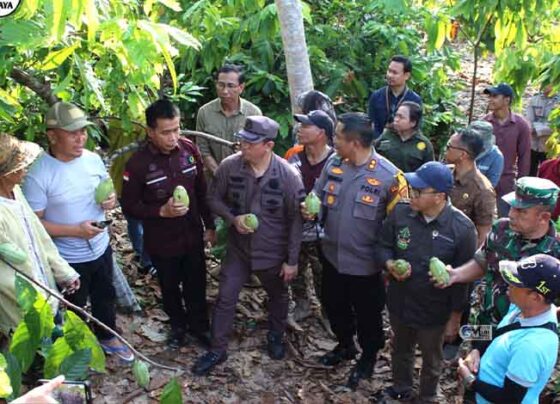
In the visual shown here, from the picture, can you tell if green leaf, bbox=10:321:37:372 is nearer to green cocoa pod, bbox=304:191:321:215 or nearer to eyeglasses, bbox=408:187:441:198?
green cocoa pod, bbox=304:191:321:215

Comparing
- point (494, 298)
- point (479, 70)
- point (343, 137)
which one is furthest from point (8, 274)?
point (479, 70)

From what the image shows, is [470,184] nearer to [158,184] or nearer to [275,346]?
[275,346]

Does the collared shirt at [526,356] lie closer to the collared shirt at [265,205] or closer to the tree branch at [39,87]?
the collared shirt at [265,205]

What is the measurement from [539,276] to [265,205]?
211 centimetres

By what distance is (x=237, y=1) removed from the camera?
19.7 ft

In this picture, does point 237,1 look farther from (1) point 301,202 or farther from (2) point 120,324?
(2) point 120,324

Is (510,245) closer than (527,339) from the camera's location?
No

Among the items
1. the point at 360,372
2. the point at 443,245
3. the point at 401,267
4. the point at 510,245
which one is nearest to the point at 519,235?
the point at 510,245

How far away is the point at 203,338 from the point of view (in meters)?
5.31

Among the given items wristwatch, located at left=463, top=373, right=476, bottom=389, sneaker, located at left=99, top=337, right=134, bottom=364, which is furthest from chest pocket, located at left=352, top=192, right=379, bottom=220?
sneaker, located at left=99, top=337, right=134, bottom=364

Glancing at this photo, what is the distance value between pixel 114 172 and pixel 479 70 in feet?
32.9

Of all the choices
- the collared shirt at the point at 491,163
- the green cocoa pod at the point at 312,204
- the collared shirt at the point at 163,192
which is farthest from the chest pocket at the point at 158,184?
the collared shirt at the point at 491,163

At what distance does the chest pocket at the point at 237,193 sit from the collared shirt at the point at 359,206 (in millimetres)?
578

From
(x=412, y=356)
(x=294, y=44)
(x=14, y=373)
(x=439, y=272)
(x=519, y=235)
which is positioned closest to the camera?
(x=14, y=373)
